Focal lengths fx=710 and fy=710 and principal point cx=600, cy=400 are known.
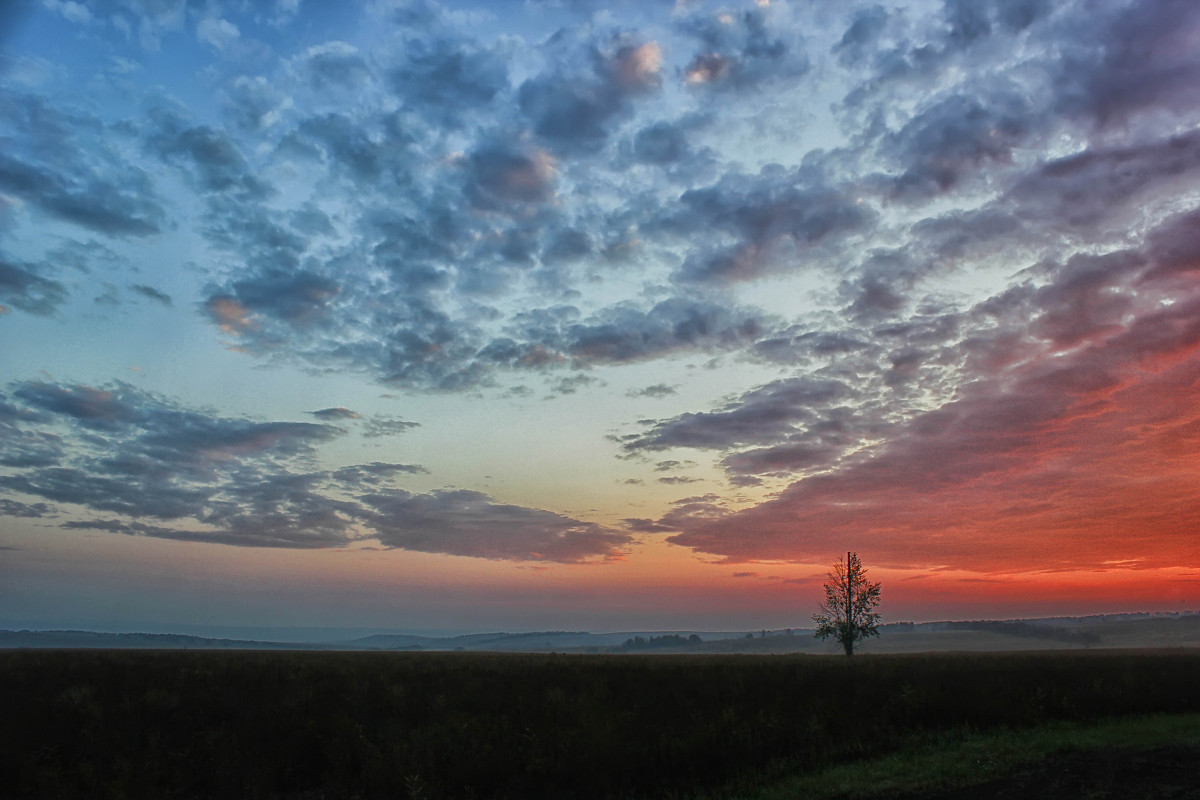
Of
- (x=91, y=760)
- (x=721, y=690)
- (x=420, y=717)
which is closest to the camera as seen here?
(x=91, y=760)

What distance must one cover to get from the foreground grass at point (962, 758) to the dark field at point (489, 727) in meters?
0.74

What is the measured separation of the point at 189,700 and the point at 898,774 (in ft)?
62.3

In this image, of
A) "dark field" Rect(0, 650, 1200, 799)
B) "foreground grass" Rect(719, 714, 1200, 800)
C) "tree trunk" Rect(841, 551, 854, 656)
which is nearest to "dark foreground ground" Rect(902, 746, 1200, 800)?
"foreground grass" Rect(719, 714, 1200, 800)

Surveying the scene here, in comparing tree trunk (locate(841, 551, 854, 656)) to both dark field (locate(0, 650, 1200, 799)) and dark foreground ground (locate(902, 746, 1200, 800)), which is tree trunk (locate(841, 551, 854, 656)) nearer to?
dark field (locate(0, 650, 1200, 799))

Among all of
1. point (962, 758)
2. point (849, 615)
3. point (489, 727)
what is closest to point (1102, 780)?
point (962, 758)

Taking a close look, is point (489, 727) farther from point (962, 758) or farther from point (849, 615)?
point (849, 615)

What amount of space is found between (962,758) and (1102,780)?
8.37 feet

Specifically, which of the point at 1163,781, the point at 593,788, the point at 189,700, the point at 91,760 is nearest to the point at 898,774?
the point at 1163,781

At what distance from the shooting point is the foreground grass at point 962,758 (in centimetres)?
1258

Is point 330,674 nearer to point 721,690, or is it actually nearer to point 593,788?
point 721,690

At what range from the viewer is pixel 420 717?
62.4 ft

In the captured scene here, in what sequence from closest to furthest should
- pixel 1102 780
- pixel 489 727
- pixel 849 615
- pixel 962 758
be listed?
pixel 1102 780 < pixel 962 758 < pixel 489 727 < pixel 849 615

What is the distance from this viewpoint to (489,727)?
17109 mm

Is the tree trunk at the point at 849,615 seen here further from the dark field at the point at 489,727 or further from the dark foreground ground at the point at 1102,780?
the dark foreground ground at the point at 1102,780
